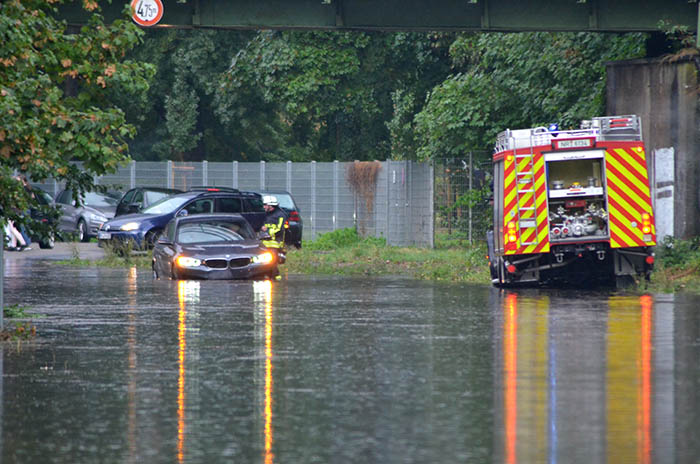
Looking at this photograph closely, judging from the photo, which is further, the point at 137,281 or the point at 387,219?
the point at 387,219

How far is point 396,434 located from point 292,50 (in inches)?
1569

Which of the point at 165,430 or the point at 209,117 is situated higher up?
the point at 209,117

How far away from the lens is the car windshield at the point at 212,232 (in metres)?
25.6

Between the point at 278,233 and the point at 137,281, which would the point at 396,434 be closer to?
the point at 137,281

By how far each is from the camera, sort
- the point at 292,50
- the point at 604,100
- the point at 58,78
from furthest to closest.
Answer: the point at 292,50, the point at 604,100, the point at 58,78

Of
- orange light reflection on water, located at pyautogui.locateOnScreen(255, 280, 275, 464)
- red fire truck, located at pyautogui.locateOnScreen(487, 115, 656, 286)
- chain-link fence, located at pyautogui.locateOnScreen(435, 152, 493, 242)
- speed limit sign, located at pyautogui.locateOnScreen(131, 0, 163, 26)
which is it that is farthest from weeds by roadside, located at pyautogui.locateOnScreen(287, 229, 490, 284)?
speed limit sign, located at pyautogui.locateOnScreen(131, 0, 163, 26)

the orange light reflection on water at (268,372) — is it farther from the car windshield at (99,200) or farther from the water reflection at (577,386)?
the car windshield at (99,200)

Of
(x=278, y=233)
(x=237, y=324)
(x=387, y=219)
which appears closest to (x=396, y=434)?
(x=237, y=324)

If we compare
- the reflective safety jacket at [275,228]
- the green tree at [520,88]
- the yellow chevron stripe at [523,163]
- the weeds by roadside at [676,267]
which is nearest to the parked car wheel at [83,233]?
the reflective safety jacket at [275,228]

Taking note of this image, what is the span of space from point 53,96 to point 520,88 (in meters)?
21.8

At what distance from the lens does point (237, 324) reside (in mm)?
16688

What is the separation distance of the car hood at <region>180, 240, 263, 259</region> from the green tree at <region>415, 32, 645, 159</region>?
10.3 m

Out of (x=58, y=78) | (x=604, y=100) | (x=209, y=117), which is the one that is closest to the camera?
(x=58, y=78)

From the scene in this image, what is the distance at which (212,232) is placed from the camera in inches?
1024
